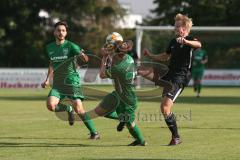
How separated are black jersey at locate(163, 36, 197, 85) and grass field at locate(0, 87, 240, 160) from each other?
116 centimetres

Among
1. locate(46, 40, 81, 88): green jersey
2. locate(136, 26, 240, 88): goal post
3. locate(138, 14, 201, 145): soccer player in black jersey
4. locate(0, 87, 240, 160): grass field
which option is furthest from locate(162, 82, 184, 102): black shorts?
locate(136, 26, 240, 88): goal post

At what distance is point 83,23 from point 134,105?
2173 inches

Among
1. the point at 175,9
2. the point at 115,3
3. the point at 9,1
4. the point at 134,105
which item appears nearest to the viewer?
the point at 134,105

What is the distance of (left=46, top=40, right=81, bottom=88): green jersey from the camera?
1390cm

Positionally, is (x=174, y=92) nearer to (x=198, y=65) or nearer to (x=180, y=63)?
(x=180, y=63)

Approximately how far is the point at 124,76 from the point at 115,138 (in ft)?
5.48

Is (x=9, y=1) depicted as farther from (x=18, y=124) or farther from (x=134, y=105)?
(x=134, y=105)

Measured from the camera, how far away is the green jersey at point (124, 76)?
508 inches

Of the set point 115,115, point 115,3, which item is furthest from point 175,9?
point 115,115

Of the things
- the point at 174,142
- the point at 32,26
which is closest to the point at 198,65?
the point at 174,142

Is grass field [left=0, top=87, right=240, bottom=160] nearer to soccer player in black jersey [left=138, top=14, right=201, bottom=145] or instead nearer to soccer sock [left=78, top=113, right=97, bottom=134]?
soccer sock [left=78, top=113, right=97, bottom=134]

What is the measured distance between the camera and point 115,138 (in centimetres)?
1409

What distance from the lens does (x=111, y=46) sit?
507 inches

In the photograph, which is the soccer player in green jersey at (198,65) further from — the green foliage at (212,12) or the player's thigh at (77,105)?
the green foliage at (212,12)
